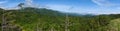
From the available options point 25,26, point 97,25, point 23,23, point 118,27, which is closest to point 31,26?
point 25,26

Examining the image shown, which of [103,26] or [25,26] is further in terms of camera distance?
[25,26]

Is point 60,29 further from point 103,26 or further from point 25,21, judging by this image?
point 25,21

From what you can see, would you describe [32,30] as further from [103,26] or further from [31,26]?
[103,26]

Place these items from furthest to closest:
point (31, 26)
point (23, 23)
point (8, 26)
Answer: point (23, 23), point (31, 26), point (8, 26)

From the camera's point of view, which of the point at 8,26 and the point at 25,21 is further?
the point at 25,21

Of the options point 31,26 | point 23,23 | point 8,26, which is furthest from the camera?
point 23,23

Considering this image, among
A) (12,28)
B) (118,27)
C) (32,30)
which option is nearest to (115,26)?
(118,27)

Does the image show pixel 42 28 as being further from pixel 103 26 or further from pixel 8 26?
pixel 103 26

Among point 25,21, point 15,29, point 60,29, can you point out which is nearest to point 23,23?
point 25,21
